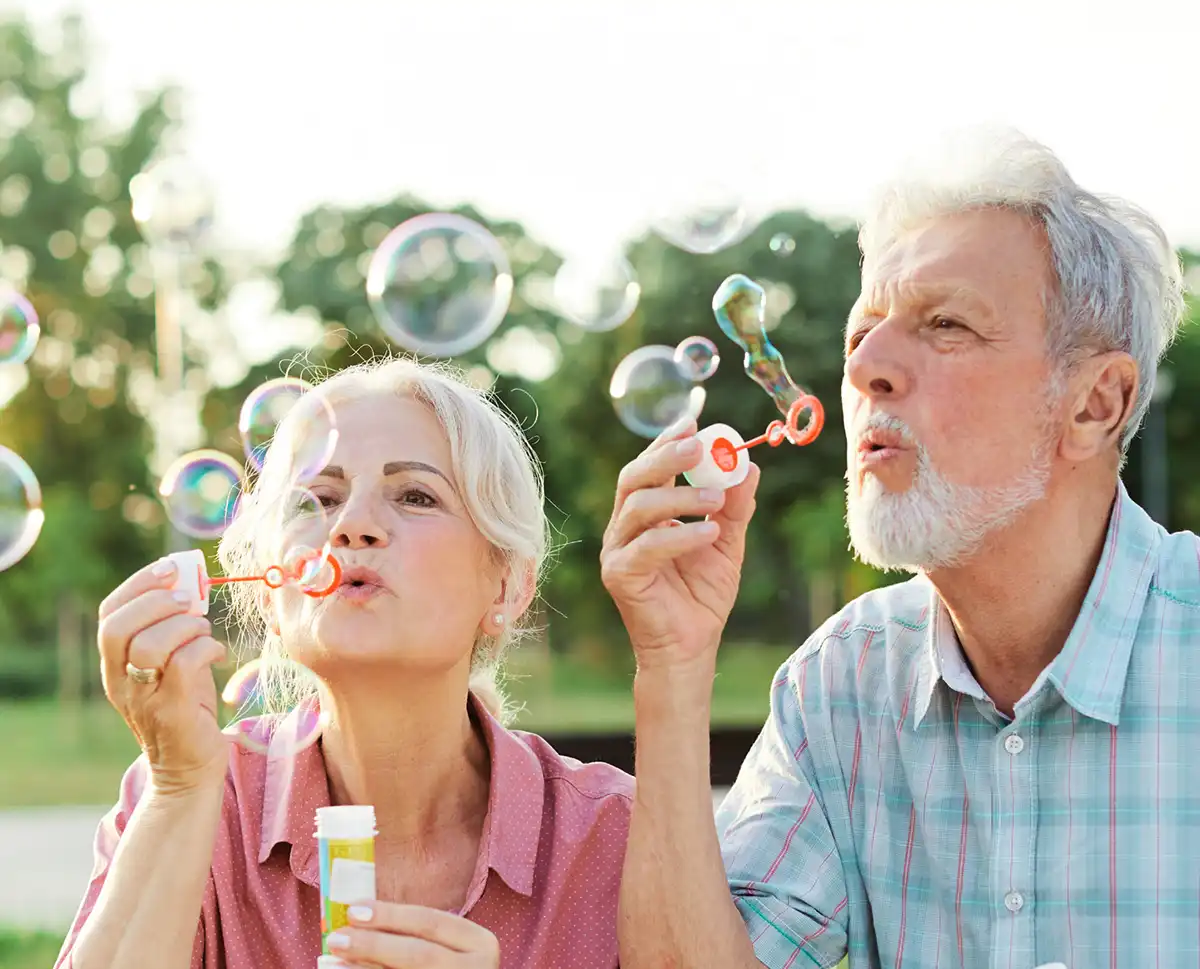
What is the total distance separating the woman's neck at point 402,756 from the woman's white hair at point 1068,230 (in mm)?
1137

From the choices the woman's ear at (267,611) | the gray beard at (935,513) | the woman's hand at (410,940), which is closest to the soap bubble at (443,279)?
Result: the woman's ear at (267,611)

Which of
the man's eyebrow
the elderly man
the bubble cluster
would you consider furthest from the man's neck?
the bubble cluster

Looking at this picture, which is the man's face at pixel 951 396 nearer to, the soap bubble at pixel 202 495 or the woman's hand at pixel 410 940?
the woman's hand at pixel 410 940

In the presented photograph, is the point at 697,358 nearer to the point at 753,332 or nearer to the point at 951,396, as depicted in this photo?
the point at 753,332

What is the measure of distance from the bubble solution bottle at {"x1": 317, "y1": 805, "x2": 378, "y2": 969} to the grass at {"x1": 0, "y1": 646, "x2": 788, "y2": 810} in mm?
4442

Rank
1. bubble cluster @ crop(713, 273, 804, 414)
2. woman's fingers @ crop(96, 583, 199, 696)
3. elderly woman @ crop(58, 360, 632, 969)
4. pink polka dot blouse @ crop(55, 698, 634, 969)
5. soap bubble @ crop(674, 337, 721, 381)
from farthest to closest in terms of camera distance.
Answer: soap bubble @ crop(674, 337, 721, 381), bubble cluster @ crop(713, 273, 804, 414), pink polka dot blouse @ crop(55, 698, 634, 969), elderly woman @ crop(58, 360, 632, 969), woman's fingers @ crop(96, 583, 199, 696)

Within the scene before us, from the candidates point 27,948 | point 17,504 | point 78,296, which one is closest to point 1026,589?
point 17,504

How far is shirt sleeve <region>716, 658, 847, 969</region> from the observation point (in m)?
2.61

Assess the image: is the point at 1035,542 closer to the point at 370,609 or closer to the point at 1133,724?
the point at 1133,724

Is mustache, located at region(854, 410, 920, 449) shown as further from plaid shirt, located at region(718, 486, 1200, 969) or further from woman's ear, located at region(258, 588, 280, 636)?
woman's ear, located at region(258, 588, 280, 636)

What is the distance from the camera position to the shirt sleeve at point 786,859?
2611 mm

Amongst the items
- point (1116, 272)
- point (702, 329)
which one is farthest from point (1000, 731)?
point (702, 329)

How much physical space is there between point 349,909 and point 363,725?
0.64 m

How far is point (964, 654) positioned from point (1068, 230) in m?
0.74
